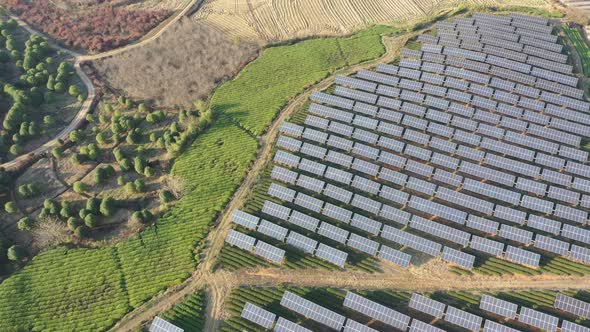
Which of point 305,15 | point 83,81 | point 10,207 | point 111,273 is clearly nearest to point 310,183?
point 111,273

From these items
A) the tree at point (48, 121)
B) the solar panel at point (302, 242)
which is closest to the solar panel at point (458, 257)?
the solar panel at point (302, 242)

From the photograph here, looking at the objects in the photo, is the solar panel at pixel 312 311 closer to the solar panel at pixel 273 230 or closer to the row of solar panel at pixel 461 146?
the solar panel at pixel 273 230

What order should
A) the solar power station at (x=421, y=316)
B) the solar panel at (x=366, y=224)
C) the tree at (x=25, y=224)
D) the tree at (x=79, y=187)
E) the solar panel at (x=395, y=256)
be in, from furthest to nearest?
1. the tree at (x=79, y=187)
2. the tree at (x=25, y=224)
3. the solar panel at (x=366, y=224)
4. the solar panel at (x=395, y=256)
5. the solar power station at (x=421, y=316)

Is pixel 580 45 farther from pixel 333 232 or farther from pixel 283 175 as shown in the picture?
pixel 283 175

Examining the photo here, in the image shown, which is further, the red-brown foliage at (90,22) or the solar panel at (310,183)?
the red-brown foliage at (90,22)

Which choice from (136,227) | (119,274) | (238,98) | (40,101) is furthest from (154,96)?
(119,274)

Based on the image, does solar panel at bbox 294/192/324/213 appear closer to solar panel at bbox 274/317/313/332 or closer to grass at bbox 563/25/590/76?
solar panel at bbox 274/317/313/332
